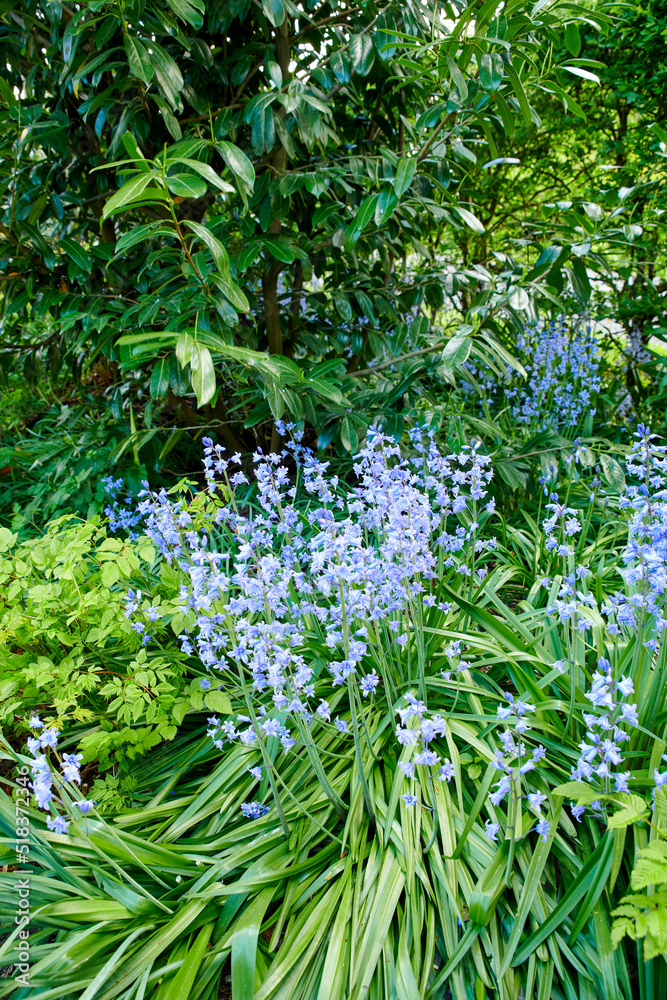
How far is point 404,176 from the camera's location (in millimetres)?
2217

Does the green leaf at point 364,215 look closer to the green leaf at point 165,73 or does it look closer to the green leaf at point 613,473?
the green leaf at point 165,73

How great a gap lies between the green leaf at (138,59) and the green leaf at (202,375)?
3.99 feet

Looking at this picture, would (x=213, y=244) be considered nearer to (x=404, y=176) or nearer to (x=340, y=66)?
(x=404, y=176)

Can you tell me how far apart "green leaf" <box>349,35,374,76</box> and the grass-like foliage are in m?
1.75

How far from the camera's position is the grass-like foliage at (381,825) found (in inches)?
52.7

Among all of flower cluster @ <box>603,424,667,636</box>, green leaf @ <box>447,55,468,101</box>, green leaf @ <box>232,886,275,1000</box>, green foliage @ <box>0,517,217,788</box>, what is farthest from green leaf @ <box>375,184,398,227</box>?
green leaf @ <box>232,886,275,1000</box>

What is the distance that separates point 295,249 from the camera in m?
2.69

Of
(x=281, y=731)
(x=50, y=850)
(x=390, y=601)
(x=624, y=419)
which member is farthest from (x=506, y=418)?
(x=50, y=850)

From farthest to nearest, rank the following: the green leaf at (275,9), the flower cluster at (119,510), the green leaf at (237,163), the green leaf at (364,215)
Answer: the flower cluster at (119,510) → the green leaf at (364,215) → the green leaf at (275,9) → the green leaf at (237,163)

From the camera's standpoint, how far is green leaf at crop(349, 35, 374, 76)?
8.34 feet

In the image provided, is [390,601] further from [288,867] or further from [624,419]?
[624,419]

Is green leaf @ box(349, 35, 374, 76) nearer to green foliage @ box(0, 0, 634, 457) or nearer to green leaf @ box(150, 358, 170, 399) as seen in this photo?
green foliage @ box(0, 0, 634, 457)

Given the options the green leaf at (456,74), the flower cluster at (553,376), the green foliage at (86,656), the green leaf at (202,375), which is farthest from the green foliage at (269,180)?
the green foliage at (86,656)

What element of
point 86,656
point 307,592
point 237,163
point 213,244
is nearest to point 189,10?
point 237,163
